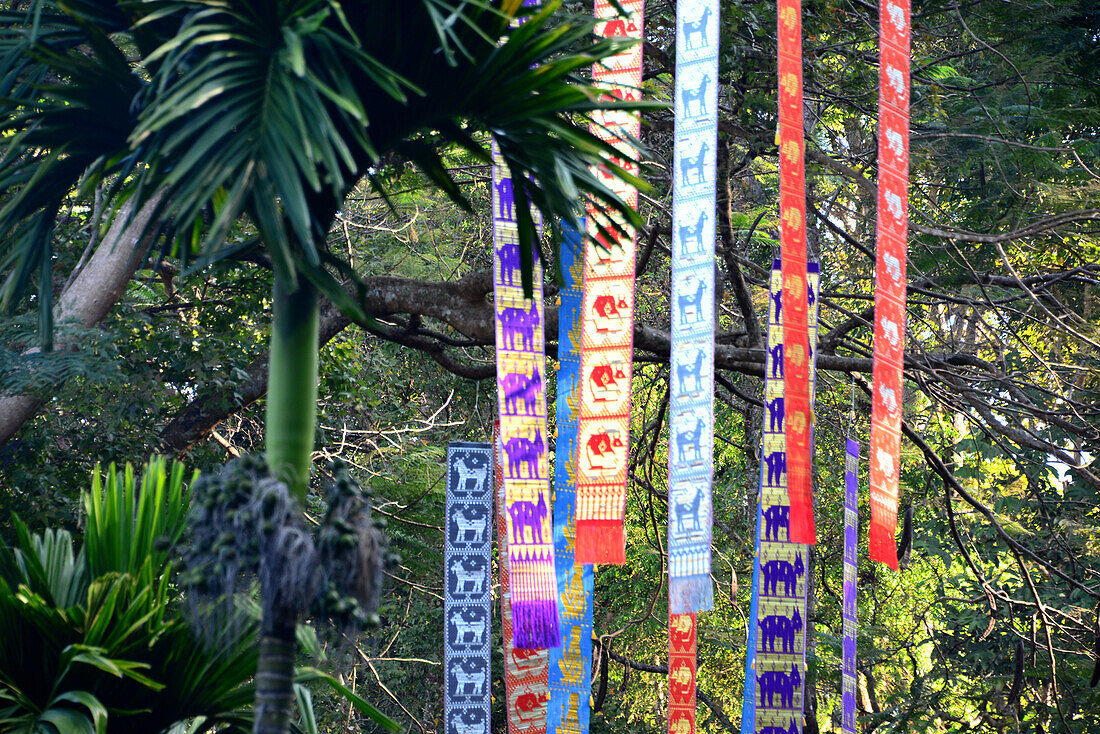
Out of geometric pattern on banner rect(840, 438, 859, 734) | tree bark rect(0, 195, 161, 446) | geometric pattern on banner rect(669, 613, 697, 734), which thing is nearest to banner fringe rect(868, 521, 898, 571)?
geometric pattern on banner rect(669, 613, 697, 734)

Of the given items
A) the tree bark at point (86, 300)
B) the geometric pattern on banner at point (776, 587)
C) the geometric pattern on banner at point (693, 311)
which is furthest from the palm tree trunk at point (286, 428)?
the geometric pattern on banner at point (776, 587)

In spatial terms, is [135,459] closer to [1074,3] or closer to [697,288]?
[697,288]

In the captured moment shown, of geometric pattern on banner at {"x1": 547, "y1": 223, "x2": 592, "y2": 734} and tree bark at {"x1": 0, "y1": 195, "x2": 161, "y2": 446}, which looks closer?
tree bark at {"x1": 0, "y1": 195, "x2": 161, "y2": 446}

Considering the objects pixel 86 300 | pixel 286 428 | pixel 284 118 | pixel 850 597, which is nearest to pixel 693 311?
pixel 286 428

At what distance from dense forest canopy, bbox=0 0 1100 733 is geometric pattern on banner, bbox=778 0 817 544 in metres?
0.72

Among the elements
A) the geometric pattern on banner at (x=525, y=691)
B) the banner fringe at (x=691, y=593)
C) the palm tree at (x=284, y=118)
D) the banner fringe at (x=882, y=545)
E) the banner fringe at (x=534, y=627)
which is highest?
the palm tree at (x=284, y=118)

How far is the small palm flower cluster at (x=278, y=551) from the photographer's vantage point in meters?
2.31

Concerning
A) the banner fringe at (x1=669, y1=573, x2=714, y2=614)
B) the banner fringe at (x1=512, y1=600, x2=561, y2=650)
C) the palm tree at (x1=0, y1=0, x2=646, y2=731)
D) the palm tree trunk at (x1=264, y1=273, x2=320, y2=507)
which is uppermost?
the palm tree at (x1=0, y1=0, x2=646, y2=731)

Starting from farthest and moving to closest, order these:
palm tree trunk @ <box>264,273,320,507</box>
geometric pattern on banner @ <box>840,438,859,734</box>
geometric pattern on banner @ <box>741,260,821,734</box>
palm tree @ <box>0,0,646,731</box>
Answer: geometric pattern on banner @ <box>840,438,859,734</box>, geometric pattern on banner @ <box>741,260,821,734</box>, palm tree trunk @ <box>264,273,320,507</box>, palm tree @ <box>0,0,646,731</box>

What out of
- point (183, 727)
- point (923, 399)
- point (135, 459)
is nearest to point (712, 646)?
point (923, 399)

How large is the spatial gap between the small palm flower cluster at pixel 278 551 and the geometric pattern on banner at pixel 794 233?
259 cm

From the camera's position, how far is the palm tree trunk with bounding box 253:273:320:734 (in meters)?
2.37

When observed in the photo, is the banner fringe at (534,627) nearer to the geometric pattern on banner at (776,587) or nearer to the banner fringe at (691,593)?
the banner fringe at (691,593)

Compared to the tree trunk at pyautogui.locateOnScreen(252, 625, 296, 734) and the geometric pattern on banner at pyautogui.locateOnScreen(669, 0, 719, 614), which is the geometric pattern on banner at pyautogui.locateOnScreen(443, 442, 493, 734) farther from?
the tree trunk at pyautogui.locateOnScreen(252, 625, 296, 734)
